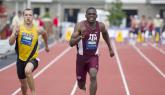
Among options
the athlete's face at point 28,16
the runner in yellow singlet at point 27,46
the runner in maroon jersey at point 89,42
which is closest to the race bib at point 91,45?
the runner in maroon jersey at point 89,42

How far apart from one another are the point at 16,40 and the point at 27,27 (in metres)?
0.30

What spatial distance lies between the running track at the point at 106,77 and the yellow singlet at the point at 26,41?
7.30 feet

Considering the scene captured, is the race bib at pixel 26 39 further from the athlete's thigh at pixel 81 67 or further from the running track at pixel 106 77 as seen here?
the running track at pixel 106 77

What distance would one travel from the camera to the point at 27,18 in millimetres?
9977

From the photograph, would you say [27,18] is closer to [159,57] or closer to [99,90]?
[99,90]

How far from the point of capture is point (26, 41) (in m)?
10.0

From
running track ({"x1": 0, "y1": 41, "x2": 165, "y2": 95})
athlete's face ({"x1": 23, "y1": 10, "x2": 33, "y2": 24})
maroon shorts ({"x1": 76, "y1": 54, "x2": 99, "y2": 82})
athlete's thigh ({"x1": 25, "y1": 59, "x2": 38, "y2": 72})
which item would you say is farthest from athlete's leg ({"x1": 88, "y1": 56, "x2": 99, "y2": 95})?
running track ({"x1": 0, "y1": 41, "x2": 165, "y2": 95})

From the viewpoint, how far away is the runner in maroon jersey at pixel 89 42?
9.85 meters

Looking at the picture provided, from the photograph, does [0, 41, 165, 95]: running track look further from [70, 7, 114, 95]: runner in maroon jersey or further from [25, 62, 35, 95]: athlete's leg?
[70, 7, 114, 95]: runner in maroon jersey

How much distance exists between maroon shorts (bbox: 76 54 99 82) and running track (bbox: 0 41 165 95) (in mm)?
2104

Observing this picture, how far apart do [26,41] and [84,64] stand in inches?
43.8

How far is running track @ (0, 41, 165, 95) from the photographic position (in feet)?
42.2

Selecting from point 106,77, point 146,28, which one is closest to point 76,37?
point 106,77

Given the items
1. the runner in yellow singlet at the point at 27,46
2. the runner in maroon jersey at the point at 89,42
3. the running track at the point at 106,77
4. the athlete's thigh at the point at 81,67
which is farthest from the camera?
the running track at the point at 106,77
